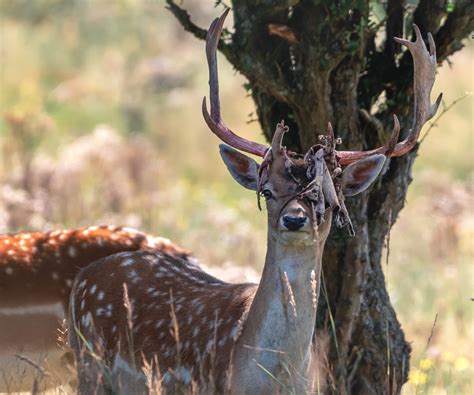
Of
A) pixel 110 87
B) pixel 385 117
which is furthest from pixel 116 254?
pixel 110 87

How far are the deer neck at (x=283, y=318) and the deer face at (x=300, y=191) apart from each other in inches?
3.6

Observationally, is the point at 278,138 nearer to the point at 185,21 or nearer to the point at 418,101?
the point at 418,101

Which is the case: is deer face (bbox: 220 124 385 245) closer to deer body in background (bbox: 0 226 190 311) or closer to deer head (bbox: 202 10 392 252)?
deer head (bbox: 202 10 392 252)

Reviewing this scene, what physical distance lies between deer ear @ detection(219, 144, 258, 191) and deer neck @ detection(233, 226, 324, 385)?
41 cm

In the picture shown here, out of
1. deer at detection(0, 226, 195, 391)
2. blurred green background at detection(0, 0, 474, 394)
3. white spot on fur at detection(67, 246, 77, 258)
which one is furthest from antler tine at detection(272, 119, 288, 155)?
white spot on fur at detection(67, 246, 77, 258)

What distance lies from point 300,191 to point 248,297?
847 millimetres

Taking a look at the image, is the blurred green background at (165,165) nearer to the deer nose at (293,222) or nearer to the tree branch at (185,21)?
the tree branch at (185,21)

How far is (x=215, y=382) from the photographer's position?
5.46 metres

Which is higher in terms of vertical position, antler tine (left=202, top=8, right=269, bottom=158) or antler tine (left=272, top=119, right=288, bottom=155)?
antler tine (left=202, top=8, right=269, bottom=158)

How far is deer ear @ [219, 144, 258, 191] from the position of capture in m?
5.64

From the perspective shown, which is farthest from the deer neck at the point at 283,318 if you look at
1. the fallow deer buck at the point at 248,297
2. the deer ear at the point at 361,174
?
the deer ear at the point at 361,174

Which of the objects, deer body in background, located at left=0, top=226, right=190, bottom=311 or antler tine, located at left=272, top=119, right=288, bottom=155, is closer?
antler tine, located at left=272, top=119, right=288, bottom=155

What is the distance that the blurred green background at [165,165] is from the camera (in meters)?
11.5

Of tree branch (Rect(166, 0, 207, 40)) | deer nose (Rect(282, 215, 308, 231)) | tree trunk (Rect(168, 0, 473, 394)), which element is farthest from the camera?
tree branch (Rect(166, 0, 207, 40))
